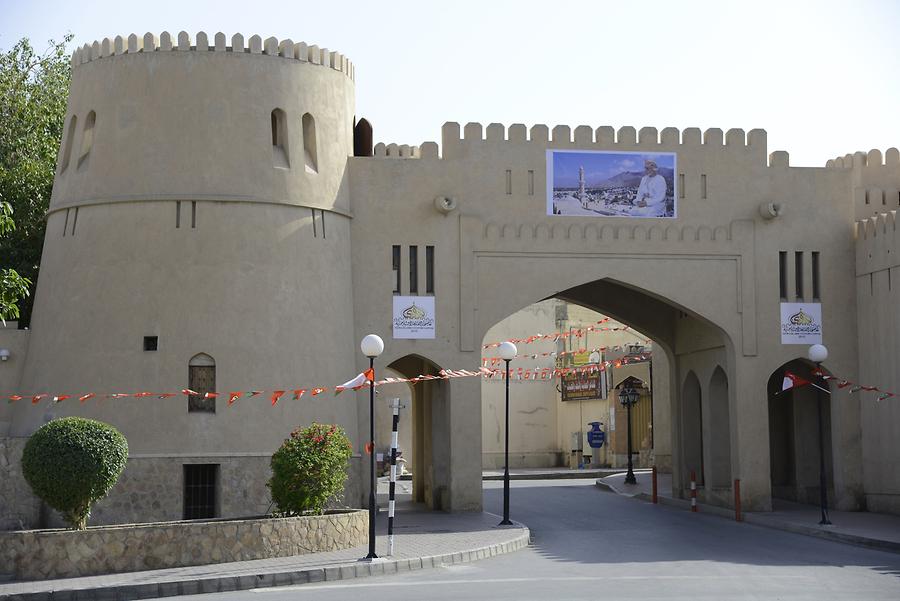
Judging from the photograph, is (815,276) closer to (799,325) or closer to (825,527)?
(799,325)

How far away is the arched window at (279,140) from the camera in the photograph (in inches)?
1048

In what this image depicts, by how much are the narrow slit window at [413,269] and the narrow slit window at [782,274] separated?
785cm

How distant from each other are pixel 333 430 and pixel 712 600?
24.3 feet

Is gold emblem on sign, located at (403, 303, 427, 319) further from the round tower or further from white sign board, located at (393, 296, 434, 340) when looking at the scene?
the round tower

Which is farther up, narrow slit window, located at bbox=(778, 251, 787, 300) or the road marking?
narrow slit window, located at bbox=(778, 251, 787, 300)

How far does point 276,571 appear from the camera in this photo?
54.9ft

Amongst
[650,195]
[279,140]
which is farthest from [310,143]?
[650,195]

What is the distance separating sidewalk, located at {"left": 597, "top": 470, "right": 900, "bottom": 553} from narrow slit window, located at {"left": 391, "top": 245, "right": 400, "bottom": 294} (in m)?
8.30

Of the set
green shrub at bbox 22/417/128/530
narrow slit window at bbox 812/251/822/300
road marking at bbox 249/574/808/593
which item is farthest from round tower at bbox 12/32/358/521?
narrow slit window at bbox 812/251/822/300

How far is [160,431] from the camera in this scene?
24.7 metres

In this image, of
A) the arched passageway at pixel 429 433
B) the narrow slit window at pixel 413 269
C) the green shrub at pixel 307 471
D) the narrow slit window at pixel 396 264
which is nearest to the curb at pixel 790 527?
the arched passageway at pixel 429 433

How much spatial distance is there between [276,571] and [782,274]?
16.0 meters

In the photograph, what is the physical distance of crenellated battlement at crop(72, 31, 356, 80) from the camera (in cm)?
2625

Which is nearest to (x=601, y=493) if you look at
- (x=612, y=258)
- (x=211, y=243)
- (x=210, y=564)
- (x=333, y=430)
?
(x=612, y=258)
